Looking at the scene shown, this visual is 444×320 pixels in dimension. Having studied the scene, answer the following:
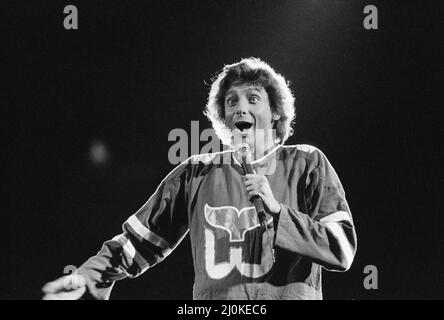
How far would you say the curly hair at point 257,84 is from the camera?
7.40 ft

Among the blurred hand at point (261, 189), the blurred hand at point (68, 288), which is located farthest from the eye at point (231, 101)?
the blurred hand at point (68, 288)

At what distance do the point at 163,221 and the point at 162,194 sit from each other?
0.35ft

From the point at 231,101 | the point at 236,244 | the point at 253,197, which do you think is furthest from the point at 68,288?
the point at 231,101

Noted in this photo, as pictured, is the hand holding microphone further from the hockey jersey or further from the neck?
the neck

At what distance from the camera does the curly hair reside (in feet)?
7.40

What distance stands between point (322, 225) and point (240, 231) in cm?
28

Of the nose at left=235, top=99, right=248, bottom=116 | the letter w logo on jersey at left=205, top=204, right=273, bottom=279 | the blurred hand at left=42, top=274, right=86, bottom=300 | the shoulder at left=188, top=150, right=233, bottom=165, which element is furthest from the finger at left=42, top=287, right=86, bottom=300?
the nose at left=235, top=99, right=248, bottom=116

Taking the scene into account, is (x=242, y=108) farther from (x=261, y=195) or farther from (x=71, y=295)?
(x=71, y=295)

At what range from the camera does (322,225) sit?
1.97 meters

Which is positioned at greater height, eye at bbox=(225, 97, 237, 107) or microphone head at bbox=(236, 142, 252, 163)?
eye at bbox=(225, 97, 237, 107)

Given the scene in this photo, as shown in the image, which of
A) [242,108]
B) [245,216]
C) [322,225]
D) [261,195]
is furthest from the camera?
[242,108]

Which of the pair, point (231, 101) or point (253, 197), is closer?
point (253, 197)

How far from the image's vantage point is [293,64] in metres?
2.41
